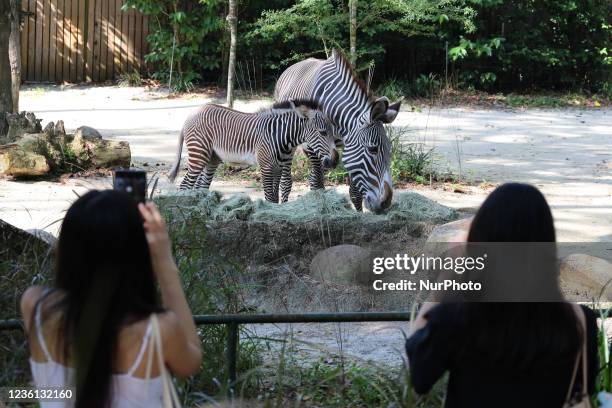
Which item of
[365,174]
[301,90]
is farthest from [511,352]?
[301,90]

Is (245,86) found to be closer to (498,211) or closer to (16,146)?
(16,146)

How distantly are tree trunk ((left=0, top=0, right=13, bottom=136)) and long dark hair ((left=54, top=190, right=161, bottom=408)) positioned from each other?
454 inches

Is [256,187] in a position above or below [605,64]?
below

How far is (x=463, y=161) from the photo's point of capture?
572 inches

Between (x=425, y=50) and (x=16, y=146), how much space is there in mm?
14219

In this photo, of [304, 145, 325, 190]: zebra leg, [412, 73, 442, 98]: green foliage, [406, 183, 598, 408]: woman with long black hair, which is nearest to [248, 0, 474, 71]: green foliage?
[412, 73, 442, 98]: green foliage

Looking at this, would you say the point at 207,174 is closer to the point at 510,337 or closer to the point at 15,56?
the point at 15,56

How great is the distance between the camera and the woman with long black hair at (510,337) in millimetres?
2498

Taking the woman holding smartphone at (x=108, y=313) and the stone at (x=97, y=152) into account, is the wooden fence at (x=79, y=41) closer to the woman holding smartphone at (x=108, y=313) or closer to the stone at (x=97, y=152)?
the stone at (x=97, y=152)

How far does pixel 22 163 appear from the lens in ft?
40.1

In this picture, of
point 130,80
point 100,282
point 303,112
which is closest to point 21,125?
point 303,112

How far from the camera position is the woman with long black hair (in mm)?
2498

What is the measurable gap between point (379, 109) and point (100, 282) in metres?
7.56

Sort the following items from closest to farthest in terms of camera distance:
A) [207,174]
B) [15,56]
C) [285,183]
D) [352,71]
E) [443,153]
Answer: [285,183] < [207,174] < [352,71] < [443,153] < [15,56]
